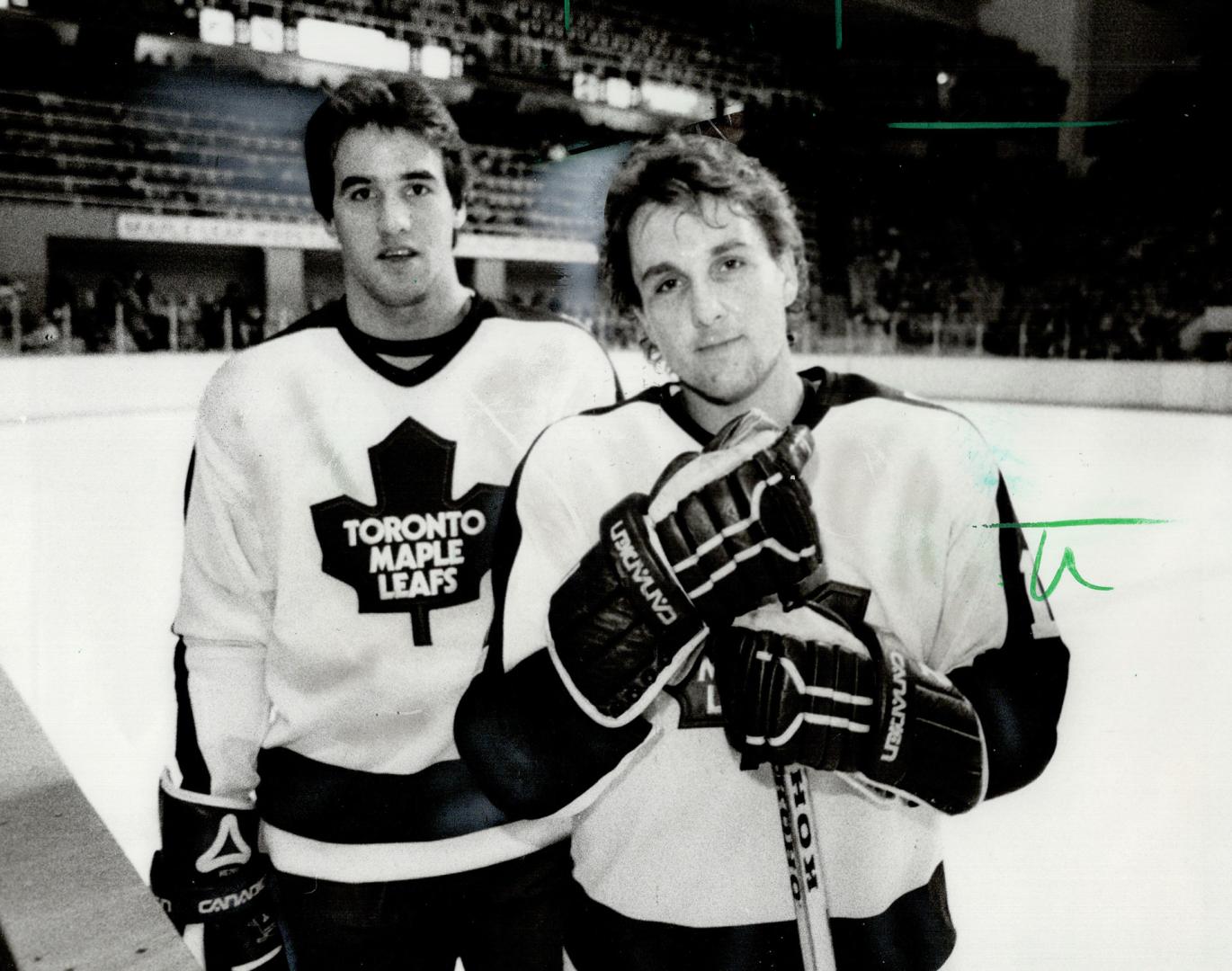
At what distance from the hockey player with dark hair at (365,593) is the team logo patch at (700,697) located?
10.6 inches

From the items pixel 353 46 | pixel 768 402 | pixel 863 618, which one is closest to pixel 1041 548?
pixel 863 618

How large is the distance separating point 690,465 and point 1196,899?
2.43 ft

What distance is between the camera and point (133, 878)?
111 cm

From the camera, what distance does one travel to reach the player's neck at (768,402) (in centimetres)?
88

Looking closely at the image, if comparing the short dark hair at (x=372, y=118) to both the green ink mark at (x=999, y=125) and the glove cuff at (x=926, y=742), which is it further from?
the glove cuff at (x=926, y=742)

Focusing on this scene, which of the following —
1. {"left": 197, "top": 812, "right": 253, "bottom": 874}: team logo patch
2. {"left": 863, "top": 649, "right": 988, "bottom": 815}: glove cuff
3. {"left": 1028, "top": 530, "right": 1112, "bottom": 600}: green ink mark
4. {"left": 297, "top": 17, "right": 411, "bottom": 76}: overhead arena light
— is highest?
{"left": 297, "top": 17, "right": 411, "bottom": 76}: overhead arena light

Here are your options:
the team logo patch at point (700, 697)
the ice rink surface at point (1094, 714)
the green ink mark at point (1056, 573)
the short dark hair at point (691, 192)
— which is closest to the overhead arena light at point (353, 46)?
the short dark hair at point (691, 192)

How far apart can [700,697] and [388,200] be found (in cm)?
62

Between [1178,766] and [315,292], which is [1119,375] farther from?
[315,292]

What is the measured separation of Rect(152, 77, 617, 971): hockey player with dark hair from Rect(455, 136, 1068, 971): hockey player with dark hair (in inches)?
5.8

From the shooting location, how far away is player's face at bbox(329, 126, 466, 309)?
1.03 m

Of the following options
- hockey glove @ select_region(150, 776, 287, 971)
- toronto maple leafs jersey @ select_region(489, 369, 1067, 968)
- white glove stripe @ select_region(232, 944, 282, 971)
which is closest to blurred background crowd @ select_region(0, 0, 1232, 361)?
toronto maple leafs jersey @ select_region(489, 369, 1067, 968)

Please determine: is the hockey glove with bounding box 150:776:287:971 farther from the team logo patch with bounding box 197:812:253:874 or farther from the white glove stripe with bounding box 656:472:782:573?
the white glove stripe with bounding box 656:472:782:573

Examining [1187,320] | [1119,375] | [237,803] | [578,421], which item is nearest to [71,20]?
[578,421]
